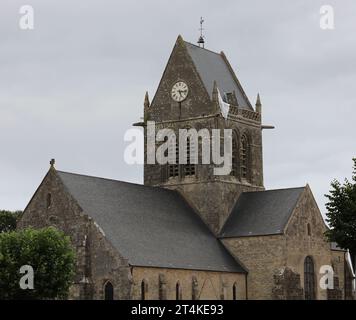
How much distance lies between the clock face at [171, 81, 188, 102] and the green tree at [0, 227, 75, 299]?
24.5 metres

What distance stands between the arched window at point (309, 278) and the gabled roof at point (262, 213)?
439 cm

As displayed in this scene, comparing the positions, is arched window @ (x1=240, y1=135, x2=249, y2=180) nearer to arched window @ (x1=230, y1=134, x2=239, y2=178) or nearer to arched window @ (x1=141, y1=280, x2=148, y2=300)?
arched window @ (x1=230, y1=134, x2=239, y2=178)

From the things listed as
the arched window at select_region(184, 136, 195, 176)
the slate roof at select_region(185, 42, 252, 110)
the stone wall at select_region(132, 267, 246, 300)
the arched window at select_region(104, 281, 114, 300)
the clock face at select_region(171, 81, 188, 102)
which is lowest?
the arched window at select_region(104, 281, 114, 300)

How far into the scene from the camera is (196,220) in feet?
240

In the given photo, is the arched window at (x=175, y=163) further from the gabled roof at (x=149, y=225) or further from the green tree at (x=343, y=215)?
the green tree at (x=343, y=215)

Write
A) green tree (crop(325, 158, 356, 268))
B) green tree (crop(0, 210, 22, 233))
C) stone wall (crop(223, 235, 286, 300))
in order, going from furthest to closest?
green tree (crop(0, 210, 22, 233)) < stone wall (crop(223, 235, 286, 300)) < green tree (crop(325, 158, 356, 268))

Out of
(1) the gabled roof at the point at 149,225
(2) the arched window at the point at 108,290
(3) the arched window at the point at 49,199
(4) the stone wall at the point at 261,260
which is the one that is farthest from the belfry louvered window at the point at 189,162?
(2) the arched window at the point at 108,290

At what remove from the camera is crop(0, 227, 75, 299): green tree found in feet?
176

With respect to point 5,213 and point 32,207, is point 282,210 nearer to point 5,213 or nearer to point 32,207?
point 32,207

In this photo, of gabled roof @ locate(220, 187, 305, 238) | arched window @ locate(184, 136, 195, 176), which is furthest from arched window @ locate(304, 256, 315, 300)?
arched window @ locate(184, 136, 195, 176)

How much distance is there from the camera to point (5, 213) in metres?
92.1

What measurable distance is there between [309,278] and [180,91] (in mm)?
19251
